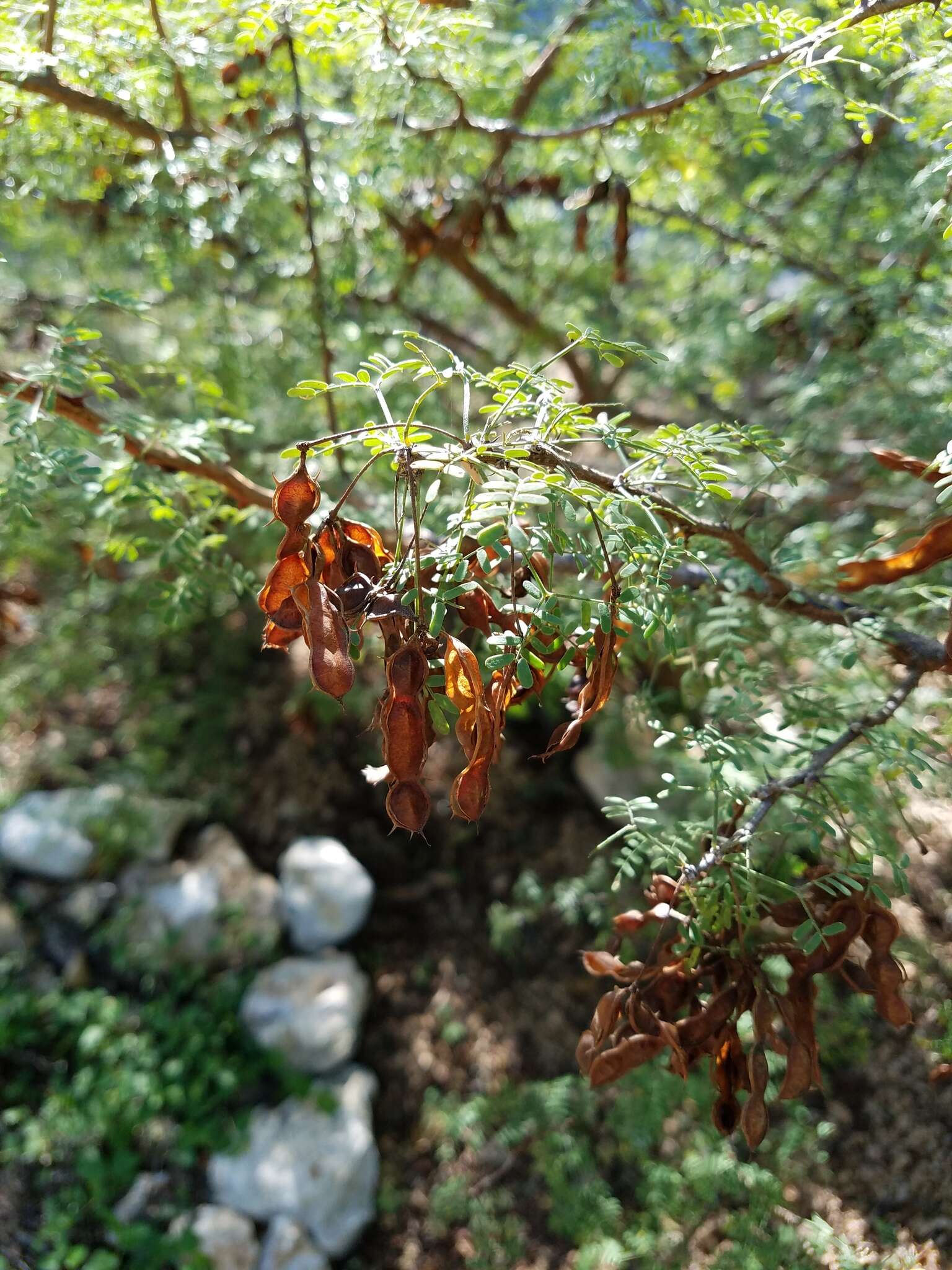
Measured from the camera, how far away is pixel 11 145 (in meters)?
1.93

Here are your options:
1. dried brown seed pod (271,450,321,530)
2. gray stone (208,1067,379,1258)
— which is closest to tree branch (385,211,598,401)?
dried brown seed pod (271,450,321,530)

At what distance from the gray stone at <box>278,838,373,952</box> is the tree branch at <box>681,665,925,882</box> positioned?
2121mm

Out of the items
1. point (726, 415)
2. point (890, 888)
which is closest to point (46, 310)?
point (726, 415)

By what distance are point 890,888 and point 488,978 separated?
1528 millimetres

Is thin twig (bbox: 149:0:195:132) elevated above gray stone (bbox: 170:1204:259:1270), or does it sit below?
above

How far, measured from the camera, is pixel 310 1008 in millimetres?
2893

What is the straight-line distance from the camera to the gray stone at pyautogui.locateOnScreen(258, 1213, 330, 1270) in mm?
2393

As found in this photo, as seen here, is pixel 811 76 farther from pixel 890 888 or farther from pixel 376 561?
pixel 890 888

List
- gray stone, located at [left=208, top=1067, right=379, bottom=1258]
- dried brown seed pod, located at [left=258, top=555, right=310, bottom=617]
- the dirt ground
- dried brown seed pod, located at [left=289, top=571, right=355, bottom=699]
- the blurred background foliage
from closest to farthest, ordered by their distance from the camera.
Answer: dried brown seed pod, located at [left=289, top=571, right=355, bottom=699] → dried brown seed pod, located at [left=258, top=555, right=310, bottom=617] → the blurred background foliage → the dirt ground → gray stone, located at [left=208, top=1067, right=379, bottom=1258]

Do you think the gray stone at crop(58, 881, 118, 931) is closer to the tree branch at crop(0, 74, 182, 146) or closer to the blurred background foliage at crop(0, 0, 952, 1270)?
the blurred background foliage at crop(0, 0, 952, 1270)

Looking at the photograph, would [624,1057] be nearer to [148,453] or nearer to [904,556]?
[904,556]

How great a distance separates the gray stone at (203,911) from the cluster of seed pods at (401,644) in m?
2.40

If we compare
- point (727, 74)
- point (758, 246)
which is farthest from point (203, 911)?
point (727, 74)

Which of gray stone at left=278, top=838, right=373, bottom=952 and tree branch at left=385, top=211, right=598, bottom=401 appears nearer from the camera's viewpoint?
tree branch at left=385, top=211, right=598, bottom=401
